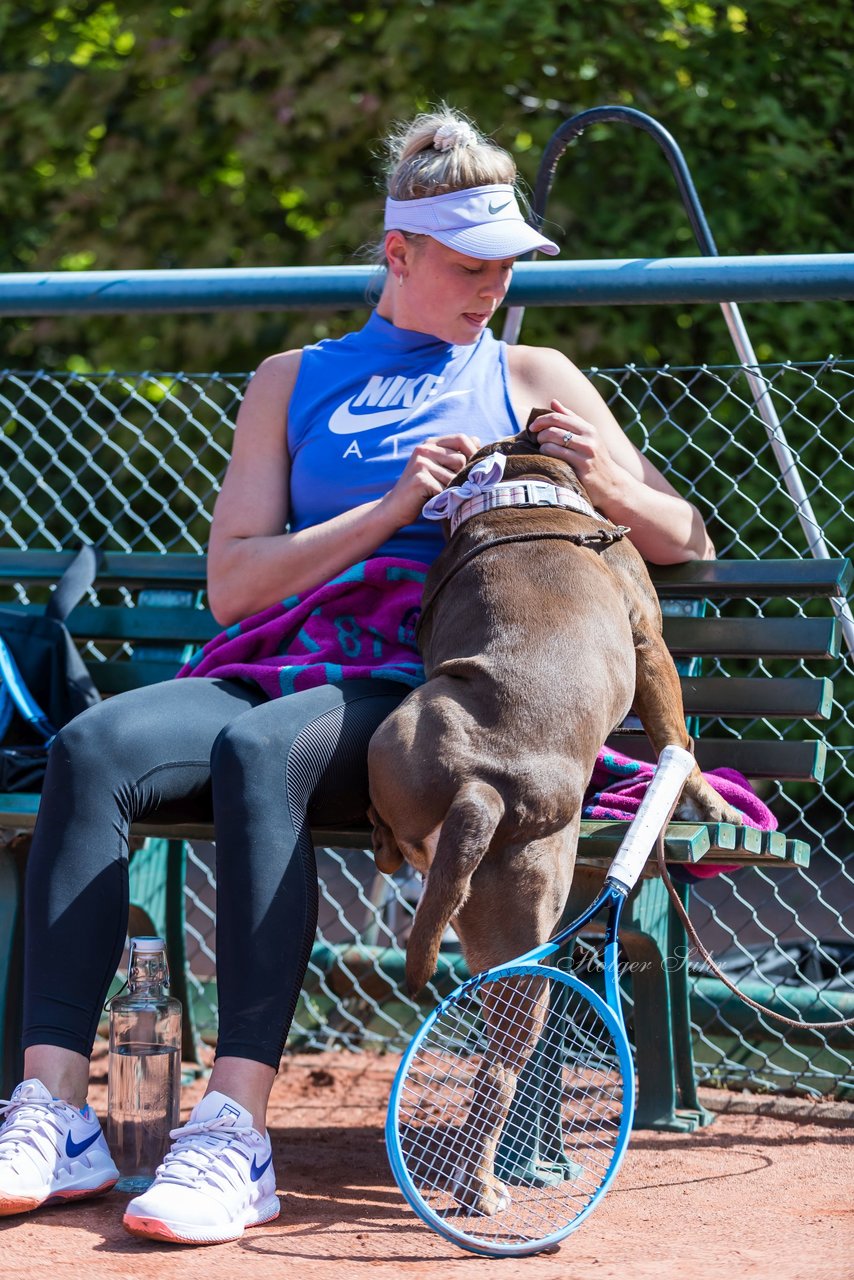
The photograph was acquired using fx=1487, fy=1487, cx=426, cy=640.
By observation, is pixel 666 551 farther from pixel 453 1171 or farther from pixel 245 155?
pixel 245 155

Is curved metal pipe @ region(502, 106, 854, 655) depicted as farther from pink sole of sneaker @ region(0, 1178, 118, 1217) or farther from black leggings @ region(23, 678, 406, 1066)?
pink sole of sneaker @ region(0, 1178, 118, 1217)

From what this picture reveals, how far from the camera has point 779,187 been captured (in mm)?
6047

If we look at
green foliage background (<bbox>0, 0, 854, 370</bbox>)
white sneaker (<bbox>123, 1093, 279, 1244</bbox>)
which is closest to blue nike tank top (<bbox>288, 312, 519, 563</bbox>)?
white sneaker (<bbox>123, 1093, 279, 1244</bbox>)

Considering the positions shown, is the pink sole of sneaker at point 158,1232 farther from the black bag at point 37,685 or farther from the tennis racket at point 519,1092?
the black bag at point 37,685

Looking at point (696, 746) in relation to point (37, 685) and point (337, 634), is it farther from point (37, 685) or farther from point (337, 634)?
point (37, 685)

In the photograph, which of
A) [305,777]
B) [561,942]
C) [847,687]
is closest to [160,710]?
[305,777]

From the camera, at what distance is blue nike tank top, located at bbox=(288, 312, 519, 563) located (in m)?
2.91

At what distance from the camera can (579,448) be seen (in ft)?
8.92

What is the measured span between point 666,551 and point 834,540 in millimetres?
3137

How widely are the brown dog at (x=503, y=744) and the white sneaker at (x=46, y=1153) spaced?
566 mm

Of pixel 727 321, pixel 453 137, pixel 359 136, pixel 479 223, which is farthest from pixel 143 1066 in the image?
pixel 359 136

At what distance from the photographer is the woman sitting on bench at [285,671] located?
2.32 m

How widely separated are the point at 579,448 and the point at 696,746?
66 centimetres

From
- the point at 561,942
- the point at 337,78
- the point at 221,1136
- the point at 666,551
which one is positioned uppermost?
the point at 337,78
